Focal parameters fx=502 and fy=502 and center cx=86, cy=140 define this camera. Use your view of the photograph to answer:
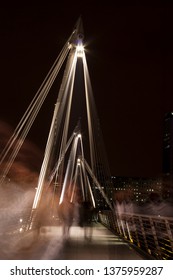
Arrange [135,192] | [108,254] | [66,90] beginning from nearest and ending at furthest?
[108,254] → [66,90] → [135,192]

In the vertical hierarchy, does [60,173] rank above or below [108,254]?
above

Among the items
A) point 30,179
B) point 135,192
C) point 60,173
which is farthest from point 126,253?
point 135,192

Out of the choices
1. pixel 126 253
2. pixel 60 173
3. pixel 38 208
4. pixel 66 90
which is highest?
pixel 66 90

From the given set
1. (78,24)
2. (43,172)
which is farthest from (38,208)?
(78,24)

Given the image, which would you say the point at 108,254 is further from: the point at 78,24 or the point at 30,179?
the point at 30,179
